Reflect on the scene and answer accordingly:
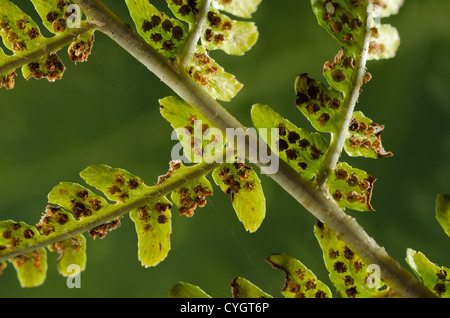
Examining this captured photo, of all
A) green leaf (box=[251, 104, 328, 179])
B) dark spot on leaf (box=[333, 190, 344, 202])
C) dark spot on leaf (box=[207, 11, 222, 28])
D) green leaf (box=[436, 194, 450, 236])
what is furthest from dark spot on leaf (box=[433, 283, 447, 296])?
dark spot on leaf (box=[207, 11, 222, 28])

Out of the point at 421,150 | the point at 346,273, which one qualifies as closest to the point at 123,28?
the point at 346,273

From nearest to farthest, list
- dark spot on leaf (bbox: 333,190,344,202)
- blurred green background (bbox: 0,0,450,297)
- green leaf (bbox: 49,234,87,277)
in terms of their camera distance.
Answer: dark spot on leaf (bbox: 333,190,344,202)
green leaf (bbox: 49,234,87,277)
blurred green background (bbox: 0,0,450,297)

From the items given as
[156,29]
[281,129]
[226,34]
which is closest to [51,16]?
[156,29]

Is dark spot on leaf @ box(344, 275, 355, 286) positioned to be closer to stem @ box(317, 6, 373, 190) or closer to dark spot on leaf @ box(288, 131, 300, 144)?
stem @ box(317, 6, 373, 190)

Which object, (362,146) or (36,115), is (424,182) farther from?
(36,115)

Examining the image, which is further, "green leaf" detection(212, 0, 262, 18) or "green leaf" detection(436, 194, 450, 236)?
"green leaf" detection(212, 0, 262, 18)
